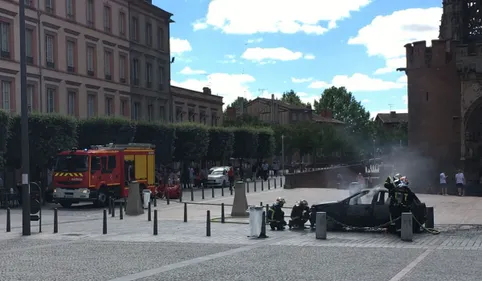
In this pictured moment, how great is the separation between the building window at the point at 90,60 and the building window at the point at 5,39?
951 centimetres

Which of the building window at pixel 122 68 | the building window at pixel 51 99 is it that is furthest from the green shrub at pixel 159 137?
the building window at pixel 122 68

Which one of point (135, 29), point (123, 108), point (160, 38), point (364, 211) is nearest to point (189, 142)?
point (123, 108)

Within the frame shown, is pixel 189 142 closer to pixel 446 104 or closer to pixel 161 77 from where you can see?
pixel 161 77

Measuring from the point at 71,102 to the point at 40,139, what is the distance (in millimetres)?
14810

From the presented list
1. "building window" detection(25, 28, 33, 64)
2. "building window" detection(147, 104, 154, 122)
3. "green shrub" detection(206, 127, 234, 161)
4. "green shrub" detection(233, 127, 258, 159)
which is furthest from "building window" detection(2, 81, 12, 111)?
"green shrub" detection(233, 127, 258, 159)

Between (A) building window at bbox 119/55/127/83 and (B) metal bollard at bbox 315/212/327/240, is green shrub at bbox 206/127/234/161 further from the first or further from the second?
(B) metal bollard at bbox 315/212/327/240

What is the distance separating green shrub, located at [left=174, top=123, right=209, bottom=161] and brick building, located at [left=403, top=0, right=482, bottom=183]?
19.1m

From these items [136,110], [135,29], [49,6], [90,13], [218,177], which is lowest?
[218,177]

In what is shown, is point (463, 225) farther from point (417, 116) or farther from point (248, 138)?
point (248, 138)

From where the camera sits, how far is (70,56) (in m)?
49.0

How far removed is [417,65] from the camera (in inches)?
2218

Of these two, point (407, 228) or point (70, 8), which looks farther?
point (70, 8)

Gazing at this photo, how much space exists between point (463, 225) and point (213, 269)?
11.9 metres

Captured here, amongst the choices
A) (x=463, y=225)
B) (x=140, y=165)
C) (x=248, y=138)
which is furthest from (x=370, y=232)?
(x=248, y=138)
